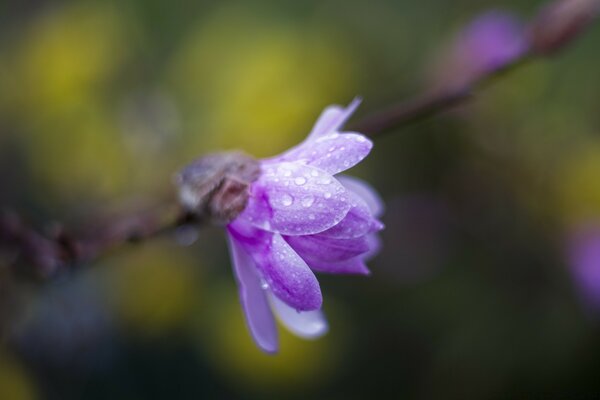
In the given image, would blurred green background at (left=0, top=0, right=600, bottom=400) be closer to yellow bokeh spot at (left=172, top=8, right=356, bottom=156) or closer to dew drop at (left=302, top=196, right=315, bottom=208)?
yellow bokeh spot at (left=172, top=8, right=356, bottom=156)

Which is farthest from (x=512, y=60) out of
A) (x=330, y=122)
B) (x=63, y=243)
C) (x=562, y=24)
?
(x=63, y=243)

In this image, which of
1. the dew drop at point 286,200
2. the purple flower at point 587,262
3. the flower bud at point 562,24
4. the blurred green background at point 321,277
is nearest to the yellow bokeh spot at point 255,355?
the blurred green background at point 321,277

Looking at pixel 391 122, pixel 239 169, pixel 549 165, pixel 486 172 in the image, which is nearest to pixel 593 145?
pixel 549 165

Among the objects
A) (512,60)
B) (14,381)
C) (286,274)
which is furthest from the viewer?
(14,381)

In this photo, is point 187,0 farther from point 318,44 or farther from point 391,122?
point 391,122

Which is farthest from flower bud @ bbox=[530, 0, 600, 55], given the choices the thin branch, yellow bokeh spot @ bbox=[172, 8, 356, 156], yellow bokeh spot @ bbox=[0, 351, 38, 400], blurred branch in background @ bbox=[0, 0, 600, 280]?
yellow bokeh spot @ bbox=[0, 351, 38, 400]

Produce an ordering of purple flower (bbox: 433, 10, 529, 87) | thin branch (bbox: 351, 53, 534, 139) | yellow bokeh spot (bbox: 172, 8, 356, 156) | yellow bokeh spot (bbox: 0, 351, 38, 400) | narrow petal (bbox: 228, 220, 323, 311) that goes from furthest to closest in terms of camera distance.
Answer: yellow bokeh spot (bbox: 172, 8, 356, 156) → purple flower (bbox: 433, 10, 529, 87) → yellow bokeh spot (bbox: 0, 351, 38, 400) → thin branch (bbox: 351, 53, 534, 139) → narrow petal (bbox: 228, 220, 323, 311)

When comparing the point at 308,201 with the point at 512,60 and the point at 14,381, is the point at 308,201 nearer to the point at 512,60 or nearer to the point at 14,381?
the point at 512,60
